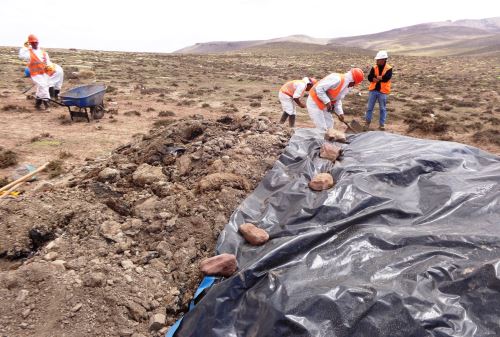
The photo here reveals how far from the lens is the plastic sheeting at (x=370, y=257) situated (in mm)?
1984

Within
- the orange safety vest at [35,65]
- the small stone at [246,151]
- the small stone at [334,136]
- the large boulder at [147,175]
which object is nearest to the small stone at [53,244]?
the large boulder at [147,175]

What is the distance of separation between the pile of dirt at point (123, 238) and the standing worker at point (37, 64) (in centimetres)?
632

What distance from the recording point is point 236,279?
2.37 meters

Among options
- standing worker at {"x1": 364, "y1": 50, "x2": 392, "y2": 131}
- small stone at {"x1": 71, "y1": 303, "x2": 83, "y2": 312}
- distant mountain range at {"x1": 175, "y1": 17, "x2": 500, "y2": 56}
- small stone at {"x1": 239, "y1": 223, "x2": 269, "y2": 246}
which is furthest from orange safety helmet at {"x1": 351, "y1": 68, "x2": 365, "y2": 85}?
distant mountain range at {"x1": 175, "y1": 17, "x2": 500, "y2": 56}

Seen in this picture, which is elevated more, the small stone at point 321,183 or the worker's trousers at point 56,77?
the worker's trousers at point 56,77

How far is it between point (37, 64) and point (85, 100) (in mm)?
2215

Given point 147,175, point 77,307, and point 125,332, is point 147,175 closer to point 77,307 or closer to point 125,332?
point 77,307

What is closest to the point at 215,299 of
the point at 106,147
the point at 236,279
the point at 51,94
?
the point at 236,279

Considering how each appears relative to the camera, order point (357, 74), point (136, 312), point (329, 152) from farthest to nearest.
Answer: point (357, 74) → point (329, 152) → point (136, 312)

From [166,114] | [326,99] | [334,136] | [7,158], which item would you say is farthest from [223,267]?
[166,114]

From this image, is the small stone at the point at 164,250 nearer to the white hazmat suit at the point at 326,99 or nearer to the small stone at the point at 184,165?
the small stone at the point at 184,165

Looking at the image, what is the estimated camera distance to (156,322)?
8.21ft

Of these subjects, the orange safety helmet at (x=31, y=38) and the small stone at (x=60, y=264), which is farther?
the orange safety helmet at (x=31, y=38)

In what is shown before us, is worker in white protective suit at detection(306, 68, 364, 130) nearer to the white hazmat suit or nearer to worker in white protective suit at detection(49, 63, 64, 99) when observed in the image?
the white hazmat suit
